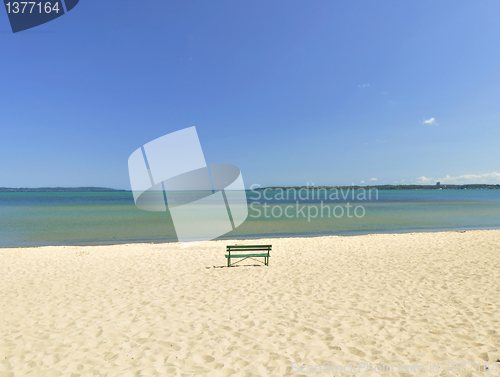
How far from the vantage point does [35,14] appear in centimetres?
1109

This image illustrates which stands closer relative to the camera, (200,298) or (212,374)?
(212,374)

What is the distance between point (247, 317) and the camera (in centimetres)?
533

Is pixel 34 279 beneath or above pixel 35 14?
beneath

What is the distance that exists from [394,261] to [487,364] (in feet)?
22.4

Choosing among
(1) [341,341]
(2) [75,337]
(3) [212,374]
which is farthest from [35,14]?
(1) [341,341]

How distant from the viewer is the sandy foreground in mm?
3861

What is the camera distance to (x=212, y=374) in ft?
11.8

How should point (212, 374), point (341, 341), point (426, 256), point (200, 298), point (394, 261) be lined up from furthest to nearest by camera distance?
1. point (426, 256)
2. point (394, 261)
3. point (200, 298)
4. point (341, 341)
5. point (212, 374)

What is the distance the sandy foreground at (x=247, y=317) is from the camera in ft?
12.7

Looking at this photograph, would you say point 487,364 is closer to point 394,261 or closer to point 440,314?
point 440,314

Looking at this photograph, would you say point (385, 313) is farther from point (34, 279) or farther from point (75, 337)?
point (34, 279)

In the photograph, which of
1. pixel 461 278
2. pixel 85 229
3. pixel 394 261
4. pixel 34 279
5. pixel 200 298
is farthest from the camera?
pixel 85 229

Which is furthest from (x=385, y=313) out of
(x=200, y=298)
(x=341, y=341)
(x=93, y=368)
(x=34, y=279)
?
(x=34, y=279)

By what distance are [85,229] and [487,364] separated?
26.3 metres
